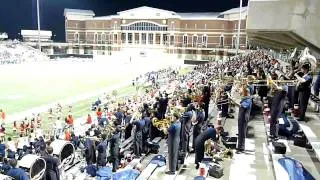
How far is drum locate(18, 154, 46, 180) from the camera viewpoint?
9.64m

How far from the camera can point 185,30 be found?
98.6 metres

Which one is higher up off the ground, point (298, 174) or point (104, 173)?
point (298, 174)

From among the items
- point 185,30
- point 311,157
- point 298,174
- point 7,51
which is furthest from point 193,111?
point 185,30

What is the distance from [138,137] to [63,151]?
2.41 meters

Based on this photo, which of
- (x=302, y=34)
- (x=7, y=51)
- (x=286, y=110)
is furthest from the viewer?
(x=7, y=51)

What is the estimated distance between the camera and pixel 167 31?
3871 inches

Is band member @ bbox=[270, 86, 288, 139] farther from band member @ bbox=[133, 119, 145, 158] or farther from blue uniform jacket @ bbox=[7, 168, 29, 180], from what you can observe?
blue uniform jacket @ bbox=[7, 168, 29, 180]

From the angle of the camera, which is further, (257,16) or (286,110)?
(286,110)

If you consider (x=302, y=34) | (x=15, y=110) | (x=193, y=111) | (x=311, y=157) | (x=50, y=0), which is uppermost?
(x=50, y=0)

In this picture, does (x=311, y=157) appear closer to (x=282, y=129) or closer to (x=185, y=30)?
(x=282, y=129)

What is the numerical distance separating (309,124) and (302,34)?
5492 mm

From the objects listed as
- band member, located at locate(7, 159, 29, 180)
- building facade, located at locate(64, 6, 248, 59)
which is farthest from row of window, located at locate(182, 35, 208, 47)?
band member, located at locate(7, 159, 29, 180)

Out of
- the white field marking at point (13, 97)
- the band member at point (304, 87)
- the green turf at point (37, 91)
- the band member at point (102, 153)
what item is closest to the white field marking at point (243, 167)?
the band member at point (304, 87)

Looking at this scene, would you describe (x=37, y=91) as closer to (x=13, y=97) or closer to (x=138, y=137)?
(x=13, y=97)
